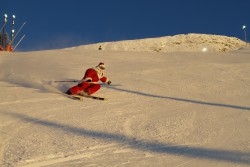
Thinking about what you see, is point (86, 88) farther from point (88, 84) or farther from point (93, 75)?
point (93, 75)

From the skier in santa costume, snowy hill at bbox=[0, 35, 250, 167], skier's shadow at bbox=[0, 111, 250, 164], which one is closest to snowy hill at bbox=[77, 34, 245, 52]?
snowy hill at bbox=[0, 35, 250, 167]

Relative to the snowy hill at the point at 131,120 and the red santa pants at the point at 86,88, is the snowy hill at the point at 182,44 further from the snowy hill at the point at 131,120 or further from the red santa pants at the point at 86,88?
the red santa pants at the point at 86,88

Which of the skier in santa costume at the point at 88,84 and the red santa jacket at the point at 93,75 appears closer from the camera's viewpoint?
the skier in santa costume at the point at 88,84

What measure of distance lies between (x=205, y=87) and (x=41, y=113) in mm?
4649

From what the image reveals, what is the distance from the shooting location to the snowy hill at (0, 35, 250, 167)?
349 centimetres

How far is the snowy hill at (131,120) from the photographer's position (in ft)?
11.5

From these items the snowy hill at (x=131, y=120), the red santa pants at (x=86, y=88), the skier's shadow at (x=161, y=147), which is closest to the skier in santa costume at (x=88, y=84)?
the red santa pants at (x=86, y=88)

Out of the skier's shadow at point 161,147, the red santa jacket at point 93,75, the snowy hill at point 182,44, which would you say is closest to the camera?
the skier's shadow at point 161,147

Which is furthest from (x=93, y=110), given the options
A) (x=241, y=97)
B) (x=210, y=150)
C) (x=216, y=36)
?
(x=216, y=36)

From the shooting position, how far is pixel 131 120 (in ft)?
16.9

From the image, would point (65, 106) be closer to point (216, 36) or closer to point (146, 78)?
point (146, 78)

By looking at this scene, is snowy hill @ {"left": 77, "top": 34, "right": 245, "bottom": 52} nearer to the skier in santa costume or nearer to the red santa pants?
the skier in santa costume

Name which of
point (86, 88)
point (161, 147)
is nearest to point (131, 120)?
point (161, 147)

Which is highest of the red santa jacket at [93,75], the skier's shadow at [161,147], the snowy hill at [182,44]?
the snowy hill at [182,44]
